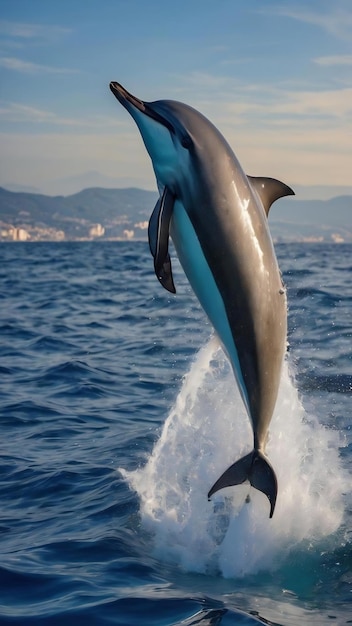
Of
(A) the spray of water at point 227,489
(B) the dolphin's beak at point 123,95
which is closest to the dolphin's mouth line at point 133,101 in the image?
(B) the dolphin's beak at point 123,95

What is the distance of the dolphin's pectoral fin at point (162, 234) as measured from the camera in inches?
248

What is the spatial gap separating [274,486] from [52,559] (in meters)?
2.09

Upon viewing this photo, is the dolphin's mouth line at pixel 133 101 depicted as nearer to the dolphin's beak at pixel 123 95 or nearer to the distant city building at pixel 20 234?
the dolphin's beak at pixel 123 95

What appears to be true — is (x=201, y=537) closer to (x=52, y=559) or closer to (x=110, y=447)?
(x=52, y=559)

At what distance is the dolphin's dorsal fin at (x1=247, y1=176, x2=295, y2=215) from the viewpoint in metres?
6.92

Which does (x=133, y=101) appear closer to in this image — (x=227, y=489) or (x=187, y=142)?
(x=187, y=142)

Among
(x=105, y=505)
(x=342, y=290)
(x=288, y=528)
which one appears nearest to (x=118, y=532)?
(x=105, y=505)

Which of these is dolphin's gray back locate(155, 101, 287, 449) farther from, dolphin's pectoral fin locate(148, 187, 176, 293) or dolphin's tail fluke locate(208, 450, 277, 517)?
dolphin's tail fluke locate(208, 450, 277, 517)

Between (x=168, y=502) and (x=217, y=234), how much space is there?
11.2 ft

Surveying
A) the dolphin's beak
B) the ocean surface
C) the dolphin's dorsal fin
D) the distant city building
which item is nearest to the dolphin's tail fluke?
the ocean surface

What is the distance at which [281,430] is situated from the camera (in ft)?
29.2

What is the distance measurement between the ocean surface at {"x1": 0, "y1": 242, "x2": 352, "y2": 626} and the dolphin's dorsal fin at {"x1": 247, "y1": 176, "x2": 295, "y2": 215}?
130cm

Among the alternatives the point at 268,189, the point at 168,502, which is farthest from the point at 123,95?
the point at 168,502

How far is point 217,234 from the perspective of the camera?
6461 mm
